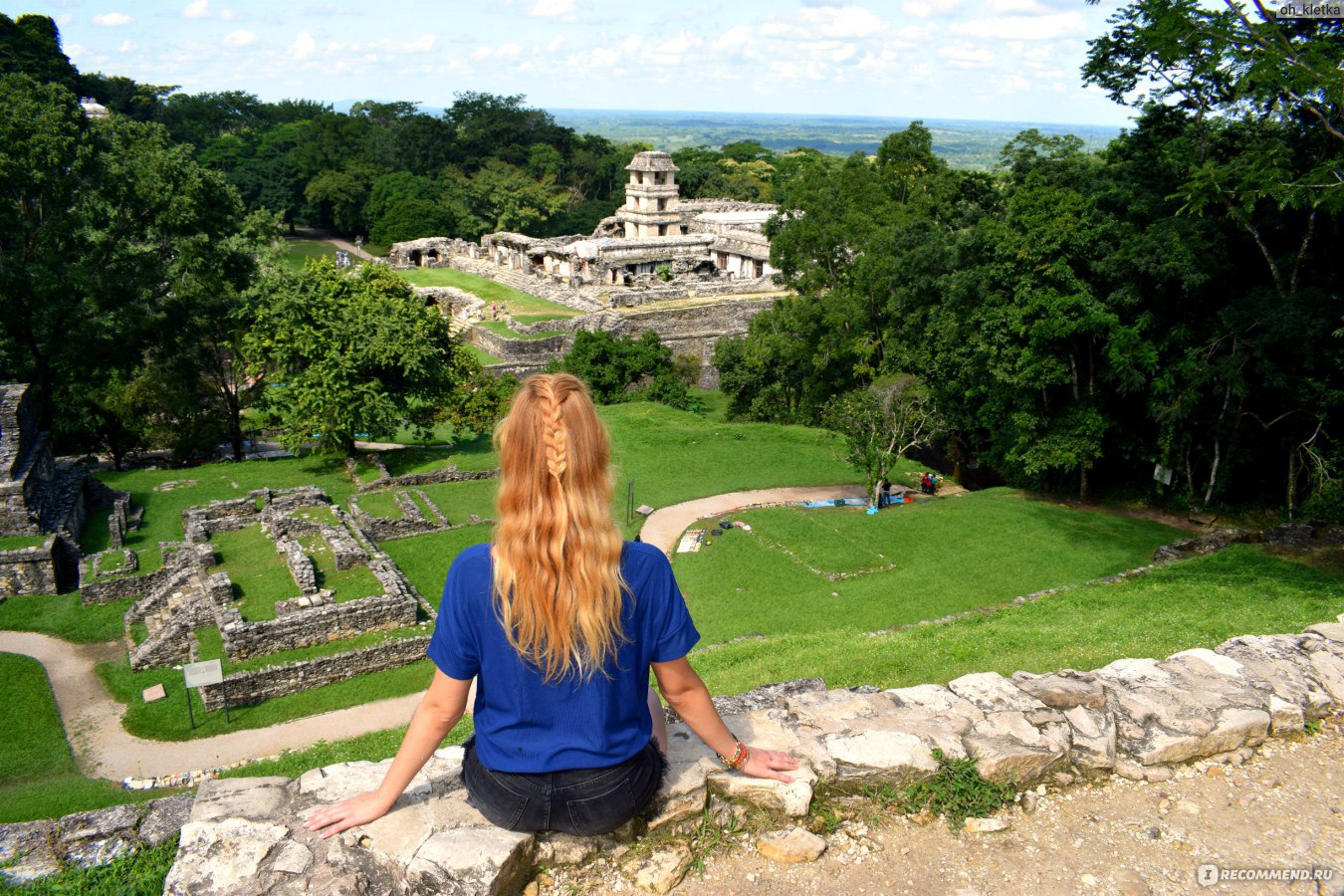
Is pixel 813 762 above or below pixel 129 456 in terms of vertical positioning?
above

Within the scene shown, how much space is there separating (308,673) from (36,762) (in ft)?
11.1

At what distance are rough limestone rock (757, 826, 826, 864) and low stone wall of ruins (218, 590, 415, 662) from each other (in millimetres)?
11219

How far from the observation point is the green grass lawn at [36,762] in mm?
9281

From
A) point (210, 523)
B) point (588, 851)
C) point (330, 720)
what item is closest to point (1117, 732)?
point (588, 851)

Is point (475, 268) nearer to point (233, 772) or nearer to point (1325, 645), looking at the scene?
point (233, 772)

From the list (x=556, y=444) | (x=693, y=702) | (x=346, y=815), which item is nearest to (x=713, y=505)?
(x=693, y=702)

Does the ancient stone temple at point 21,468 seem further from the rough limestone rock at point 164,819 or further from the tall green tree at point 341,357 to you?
the rough limestone rock at point 164,819

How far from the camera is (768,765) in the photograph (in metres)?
4.26

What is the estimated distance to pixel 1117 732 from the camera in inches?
198

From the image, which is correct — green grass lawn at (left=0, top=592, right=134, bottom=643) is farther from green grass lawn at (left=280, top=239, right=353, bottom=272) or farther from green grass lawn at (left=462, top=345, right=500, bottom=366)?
green grass lawn at (left=280, top=239, right=353, bottom=272)

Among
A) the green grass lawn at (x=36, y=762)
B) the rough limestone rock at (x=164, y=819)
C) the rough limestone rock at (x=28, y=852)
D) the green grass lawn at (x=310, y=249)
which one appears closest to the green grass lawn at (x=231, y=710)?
the green grass lawn at (x=36, y=762)

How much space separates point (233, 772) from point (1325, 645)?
33.9 ft

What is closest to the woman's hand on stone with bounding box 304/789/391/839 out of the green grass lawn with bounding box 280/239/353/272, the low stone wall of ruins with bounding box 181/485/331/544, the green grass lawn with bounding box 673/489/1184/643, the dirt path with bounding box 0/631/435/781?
the dirt path with bounding box 0/631/435/781

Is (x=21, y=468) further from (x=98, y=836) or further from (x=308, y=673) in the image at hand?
(x=98, y=836)
